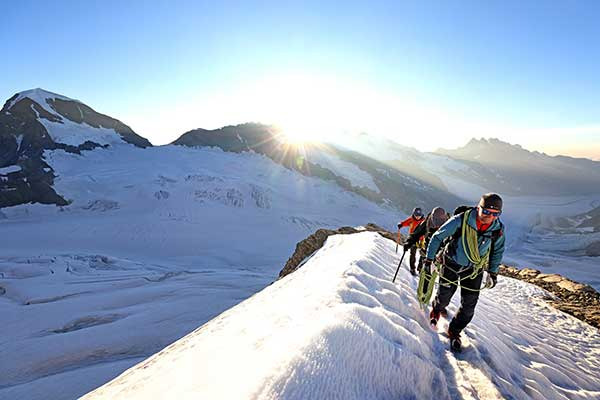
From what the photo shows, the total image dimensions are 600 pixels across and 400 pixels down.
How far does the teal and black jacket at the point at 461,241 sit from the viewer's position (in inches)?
181

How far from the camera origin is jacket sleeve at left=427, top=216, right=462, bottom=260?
473cm

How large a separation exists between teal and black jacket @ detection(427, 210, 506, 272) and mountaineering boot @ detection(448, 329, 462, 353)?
47.4 inches

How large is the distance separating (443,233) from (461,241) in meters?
0.28

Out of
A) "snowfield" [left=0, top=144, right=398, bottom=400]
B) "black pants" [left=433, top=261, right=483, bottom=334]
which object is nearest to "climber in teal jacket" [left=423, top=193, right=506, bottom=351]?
"black pants" [left=433, top=261, right=483, bottom=334]

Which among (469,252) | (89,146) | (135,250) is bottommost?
(135,250)

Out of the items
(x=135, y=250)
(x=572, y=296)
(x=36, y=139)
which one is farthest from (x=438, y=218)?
(x=36, y=139)

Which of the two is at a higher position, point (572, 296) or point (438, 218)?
point (438, 218)

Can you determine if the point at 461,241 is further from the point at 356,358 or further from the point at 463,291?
the point at 356,358

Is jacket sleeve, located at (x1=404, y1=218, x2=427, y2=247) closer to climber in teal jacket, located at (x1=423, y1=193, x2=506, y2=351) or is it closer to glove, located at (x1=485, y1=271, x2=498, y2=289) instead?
climber in teal jacket, located at (x1=423, y1=193, x2=506, y2=351)

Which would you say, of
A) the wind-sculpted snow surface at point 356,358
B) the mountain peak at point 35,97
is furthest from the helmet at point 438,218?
the mountain peak at point 35,97

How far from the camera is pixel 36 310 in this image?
53.5 feet

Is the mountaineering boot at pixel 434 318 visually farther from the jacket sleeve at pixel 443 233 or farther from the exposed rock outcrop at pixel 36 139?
the exposed rock outcrop at pixel 36 139

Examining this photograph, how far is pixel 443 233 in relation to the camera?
4.83 meters

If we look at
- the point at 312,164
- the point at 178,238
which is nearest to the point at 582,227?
the point at 312,164
